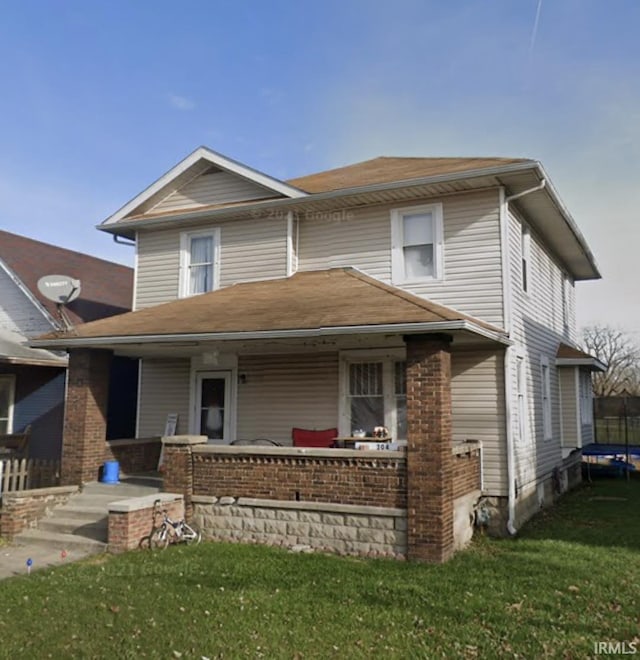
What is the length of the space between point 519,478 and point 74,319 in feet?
36.9

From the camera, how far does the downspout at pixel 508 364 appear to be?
1054cm

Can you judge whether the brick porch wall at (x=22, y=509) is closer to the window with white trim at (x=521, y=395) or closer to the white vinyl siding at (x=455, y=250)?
the white vinyl siding at (x=455, y=250)

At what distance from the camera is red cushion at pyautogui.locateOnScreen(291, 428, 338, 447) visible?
38.7 ft

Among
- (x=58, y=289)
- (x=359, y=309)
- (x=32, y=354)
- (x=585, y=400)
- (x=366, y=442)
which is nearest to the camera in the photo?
(x=359, y=309)

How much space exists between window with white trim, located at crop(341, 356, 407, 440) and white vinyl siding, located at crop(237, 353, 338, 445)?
0.97 ft

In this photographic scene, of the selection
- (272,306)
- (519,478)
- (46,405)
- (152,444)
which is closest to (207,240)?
(272,306)

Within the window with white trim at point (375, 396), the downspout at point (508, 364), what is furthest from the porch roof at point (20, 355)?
the downspout at point (508, 364)

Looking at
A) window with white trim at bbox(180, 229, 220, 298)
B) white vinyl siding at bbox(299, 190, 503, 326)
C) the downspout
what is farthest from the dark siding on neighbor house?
the downspout

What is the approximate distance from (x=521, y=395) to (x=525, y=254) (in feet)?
9.76

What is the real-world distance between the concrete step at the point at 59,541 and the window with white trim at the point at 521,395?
7.50 m

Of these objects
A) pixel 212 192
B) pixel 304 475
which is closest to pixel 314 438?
pixel 304 475

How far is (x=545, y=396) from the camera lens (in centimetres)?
1426

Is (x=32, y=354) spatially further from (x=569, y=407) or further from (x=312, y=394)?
(x=569, y=407)

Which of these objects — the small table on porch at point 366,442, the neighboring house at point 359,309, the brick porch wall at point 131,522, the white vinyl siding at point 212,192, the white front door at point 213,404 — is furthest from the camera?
the white vinyl siding at point 212,192
